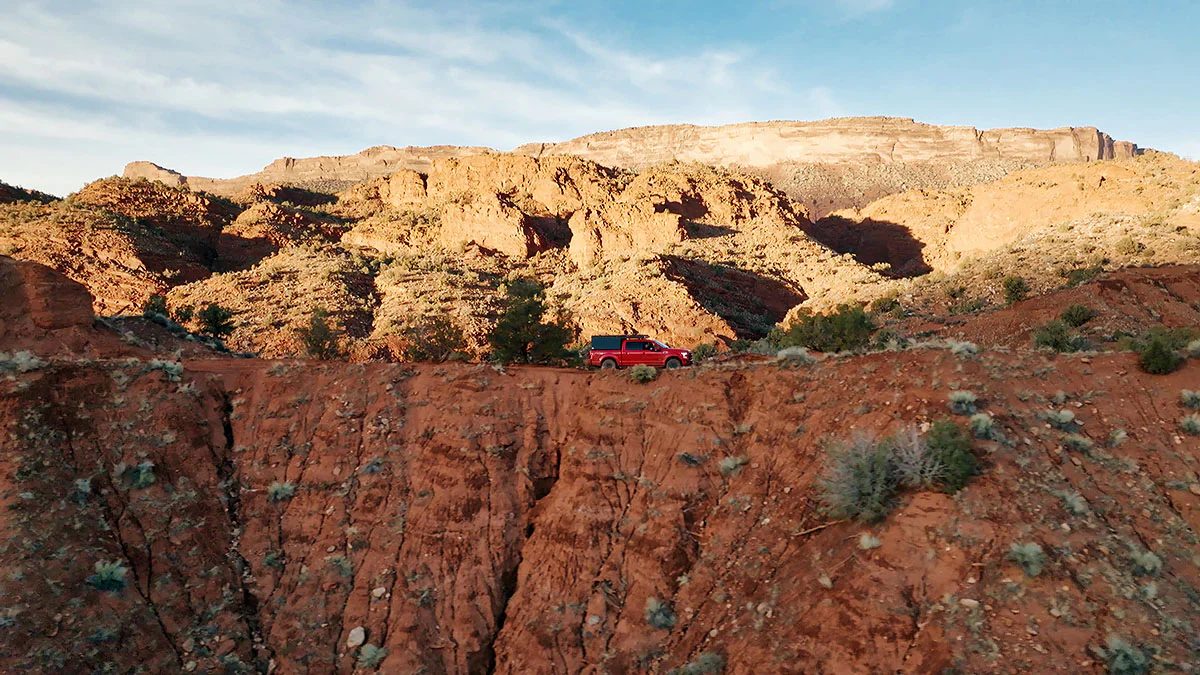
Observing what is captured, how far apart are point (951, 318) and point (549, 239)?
3305 centimetres

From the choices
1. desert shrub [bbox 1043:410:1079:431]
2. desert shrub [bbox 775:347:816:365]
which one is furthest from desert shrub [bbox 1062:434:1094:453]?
desert shrub [bbox 775:347:816:365]

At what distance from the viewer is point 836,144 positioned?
129 metres

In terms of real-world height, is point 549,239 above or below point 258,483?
above

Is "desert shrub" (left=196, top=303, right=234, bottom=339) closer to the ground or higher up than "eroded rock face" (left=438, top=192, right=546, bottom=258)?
closer to the ground

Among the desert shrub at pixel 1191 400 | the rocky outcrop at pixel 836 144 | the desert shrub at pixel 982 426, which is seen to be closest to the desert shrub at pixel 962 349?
the desert shrub at pixel 982 426

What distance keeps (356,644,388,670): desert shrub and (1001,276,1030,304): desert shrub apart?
2894 cm

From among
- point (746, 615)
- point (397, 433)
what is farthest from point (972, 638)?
point (397, 433)

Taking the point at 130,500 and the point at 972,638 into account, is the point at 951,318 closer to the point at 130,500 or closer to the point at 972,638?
the point at 972,638

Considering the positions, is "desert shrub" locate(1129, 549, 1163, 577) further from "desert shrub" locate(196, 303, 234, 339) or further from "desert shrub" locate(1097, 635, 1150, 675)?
"desert shrub" locate(196, 303, 234, 339)

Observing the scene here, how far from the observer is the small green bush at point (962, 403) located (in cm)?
1044

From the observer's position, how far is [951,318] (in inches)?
1100

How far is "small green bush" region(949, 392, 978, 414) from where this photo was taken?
10438 mm

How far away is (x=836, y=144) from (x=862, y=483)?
439 ft

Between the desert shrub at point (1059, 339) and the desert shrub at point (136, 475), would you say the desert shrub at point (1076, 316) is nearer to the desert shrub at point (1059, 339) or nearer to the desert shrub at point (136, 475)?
the desert shrub at point (1059, 339)
